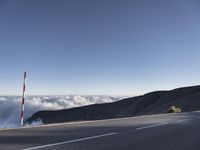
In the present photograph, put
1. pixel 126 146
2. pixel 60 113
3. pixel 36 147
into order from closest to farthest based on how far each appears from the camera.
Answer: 1. pixel 36 147
2. pixel 126 146
3. pixel 60 113

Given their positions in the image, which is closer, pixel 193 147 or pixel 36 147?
pixel 36 147

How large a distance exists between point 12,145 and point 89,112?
11595 cm

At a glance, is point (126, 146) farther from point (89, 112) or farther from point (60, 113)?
point (60, 113)

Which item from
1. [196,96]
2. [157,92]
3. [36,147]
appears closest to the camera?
[36,147]

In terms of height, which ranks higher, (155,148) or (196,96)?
(196,96)

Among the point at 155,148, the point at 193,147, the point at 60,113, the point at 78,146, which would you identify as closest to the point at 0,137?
the point at 78,146

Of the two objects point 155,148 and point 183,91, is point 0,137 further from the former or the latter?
point 183,91

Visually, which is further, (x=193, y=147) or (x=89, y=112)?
(x=89, y=112)

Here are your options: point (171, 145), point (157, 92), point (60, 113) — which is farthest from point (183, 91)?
point (171, 145)

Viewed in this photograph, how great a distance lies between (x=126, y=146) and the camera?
928 cm

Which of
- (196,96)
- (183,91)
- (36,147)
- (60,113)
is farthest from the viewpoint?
(60,113)

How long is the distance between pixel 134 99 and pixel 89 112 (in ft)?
53.0

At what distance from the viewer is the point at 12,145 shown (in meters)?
8.85

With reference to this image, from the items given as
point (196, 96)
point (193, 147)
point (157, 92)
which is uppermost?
point (157, 92)
